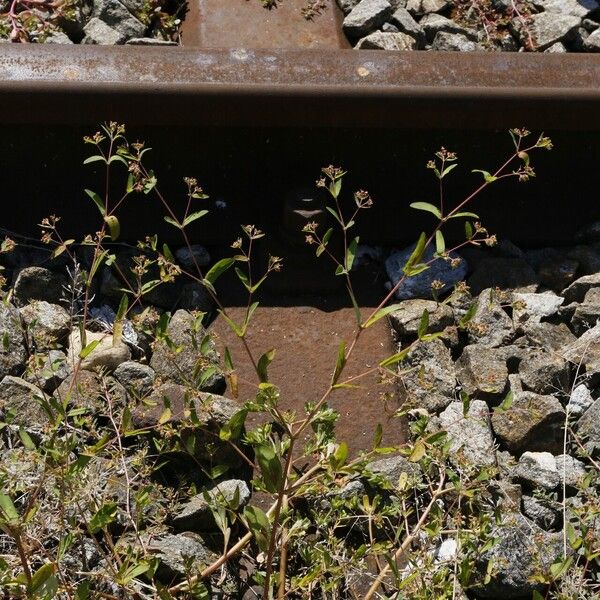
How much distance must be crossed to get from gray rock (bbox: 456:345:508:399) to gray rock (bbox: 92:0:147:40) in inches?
63.8

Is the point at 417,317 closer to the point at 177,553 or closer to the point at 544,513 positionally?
the point at 544,513

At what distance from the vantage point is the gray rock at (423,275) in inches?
159

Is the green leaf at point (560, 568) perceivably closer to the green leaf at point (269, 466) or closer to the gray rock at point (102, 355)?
the green leaf at point (269, 466)

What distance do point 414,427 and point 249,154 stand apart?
1180mm

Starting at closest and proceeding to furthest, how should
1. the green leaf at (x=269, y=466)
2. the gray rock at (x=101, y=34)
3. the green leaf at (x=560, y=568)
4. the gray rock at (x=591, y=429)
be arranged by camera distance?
1. the green leaf at (x=269, y=466)
2. the green leaf at (x=560, y=568)
3. the gray rock at (x=591, y=429)
4. the gray rock at (x=101, y=34)

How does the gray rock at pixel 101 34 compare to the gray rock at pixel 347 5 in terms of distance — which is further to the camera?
the gray rock at pixel 347 5

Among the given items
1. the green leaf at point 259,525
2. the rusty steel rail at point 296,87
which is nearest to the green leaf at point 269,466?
the green leaf at point 259,525

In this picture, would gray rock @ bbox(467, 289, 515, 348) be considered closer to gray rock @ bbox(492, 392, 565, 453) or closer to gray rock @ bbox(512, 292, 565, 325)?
gray rock @ bbox(512, 292, 565, 325)

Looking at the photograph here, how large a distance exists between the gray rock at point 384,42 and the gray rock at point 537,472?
5.34ft

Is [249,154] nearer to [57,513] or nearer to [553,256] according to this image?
[553,256]

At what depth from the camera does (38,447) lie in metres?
3.29

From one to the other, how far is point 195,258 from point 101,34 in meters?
0.91

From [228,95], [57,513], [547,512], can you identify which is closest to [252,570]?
[57,513]

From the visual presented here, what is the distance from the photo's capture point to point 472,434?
3527 mm
